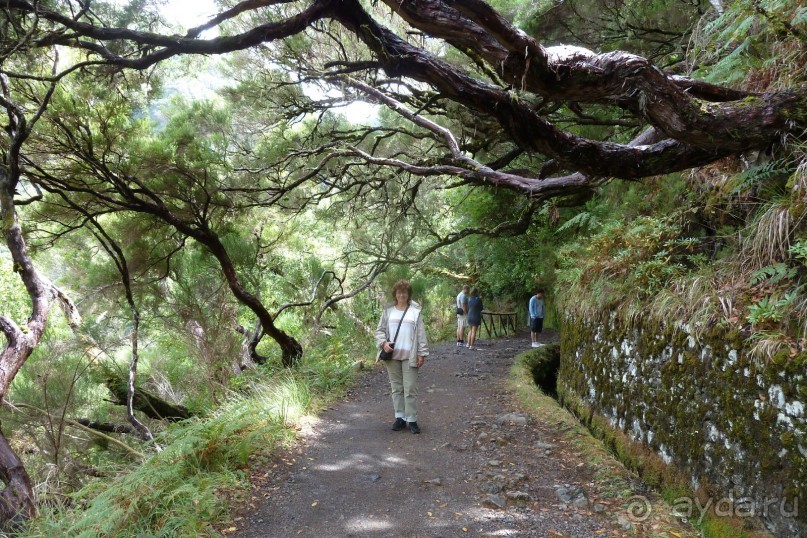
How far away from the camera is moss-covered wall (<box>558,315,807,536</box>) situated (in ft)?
9.35

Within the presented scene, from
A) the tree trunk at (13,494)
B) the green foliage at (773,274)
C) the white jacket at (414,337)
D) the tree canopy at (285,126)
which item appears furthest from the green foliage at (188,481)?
the green foliage at (773,274)

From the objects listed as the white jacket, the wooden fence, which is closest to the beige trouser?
the white jacket

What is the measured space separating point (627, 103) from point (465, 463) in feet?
11.9

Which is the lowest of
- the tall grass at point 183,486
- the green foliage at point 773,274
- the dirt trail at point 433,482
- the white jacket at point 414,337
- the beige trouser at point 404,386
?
the dirt trail at point 433,482

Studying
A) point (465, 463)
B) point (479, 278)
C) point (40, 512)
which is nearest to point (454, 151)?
point (465, 463)

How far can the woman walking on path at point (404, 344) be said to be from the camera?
5.41 m

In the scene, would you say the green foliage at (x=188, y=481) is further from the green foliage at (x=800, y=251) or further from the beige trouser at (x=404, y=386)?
the green foliage at (x=800, y=251)

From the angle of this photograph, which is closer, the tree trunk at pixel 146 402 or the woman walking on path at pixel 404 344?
the woman walking on path at pixel 404 344

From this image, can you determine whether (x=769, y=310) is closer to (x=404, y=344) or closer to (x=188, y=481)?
(x=404, y=344)

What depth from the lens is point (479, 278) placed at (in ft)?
56.9

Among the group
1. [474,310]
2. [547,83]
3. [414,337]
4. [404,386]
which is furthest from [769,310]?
[474,310]

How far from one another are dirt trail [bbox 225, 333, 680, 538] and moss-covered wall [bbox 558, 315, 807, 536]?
742mm

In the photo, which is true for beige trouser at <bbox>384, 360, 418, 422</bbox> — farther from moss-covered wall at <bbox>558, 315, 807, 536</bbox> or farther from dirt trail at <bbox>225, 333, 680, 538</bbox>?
moss-covered wall at <bbox>558, 315, 807, 536</bbox>

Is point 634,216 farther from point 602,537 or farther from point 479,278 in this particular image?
point 479,278
